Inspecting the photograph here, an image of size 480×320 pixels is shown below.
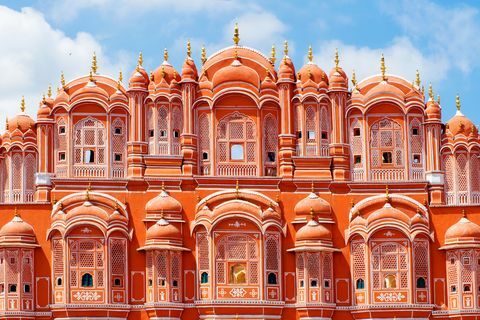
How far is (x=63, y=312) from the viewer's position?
165ft

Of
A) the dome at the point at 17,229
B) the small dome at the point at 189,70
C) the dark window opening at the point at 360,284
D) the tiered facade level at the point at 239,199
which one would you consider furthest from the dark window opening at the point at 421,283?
the dome at the point at 17,229

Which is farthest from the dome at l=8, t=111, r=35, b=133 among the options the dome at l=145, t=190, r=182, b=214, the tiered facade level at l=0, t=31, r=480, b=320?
the dome at l=145, t=190, r=182, b=214

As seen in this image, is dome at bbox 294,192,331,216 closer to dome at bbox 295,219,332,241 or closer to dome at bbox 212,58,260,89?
dome at bbox 295,219,332,241

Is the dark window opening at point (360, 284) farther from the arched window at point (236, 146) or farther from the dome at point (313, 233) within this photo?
the arched window at point (236, 146)

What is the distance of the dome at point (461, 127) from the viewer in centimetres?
5375

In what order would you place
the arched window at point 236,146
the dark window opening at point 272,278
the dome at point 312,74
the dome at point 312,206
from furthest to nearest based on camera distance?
the dome at point 312,74 → the arched window at point 236,146 → the dome at point 312,206 → the dark window opening at point 272,278

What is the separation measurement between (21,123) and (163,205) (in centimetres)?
738

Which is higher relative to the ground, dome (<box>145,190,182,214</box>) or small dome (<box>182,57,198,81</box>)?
small dome (<box>182,57,198,81</box>)

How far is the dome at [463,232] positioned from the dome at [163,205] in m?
10.5

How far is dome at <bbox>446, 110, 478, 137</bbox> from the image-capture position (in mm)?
53750

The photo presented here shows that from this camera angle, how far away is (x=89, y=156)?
53000 millimetres

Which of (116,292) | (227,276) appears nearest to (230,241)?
(227,276)

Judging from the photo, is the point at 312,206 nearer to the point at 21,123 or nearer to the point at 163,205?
the point at 163,205

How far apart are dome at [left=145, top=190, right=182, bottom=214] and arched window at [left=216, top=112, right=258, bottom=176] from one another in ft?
7.65
